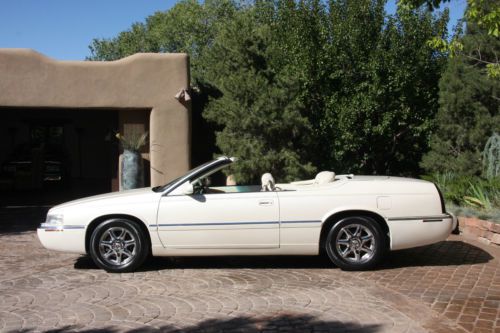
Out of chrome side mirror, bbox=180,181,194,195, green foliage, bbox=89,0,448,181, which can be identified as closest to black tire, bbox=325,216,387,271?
chrome side mirror, bbox=180,181,194,195

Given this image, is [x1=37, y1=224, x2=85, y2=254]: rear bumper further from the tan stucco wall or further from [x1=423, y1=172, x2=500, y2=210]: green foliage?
[x1=423, y1=172, x2=500, y2=210]: green foliage

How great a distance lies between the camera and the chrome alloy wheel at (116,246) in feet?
22.9

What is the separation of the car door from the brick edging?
146 inches

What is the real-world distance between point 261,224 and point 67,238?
7.98 feet

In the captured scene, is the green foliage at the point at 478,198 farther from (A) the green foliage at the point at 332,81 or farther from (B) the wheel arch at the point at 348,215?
(B) the wheel arch at the point at 348,215

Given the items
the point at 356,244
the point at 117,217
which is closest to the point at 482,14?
the point at 356,244

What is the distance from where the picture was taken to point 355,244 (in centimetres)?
687

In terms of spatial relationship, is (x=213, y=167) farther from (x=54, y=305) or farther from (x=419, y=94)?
(x=419, y=94)

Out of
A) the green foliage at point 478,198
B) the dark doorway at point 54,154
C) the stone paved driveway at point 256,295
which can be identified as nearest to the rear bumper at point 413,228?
the stone paved driveway at point 256,295

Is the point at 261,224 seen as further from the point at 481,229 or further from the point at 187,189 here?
the point at 481,229

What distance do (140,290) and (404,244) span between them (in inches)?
126

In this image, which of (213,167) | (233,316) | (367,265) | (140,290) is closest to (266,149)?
(213,167)

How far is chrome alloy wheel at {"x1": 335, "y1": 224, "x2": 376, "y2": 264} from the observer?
270 inches

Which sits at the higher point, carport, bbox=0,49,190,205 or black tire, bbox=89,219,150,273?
carport, bbox=0,49,190,205
